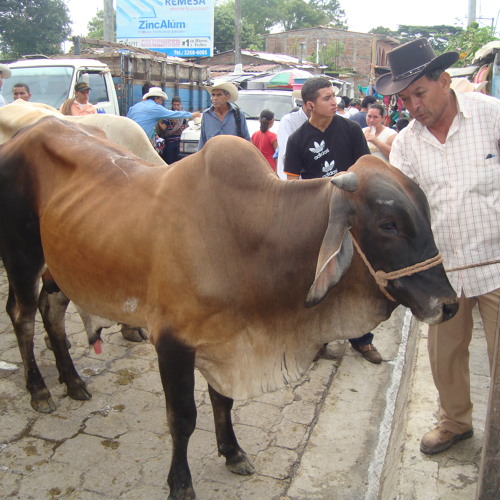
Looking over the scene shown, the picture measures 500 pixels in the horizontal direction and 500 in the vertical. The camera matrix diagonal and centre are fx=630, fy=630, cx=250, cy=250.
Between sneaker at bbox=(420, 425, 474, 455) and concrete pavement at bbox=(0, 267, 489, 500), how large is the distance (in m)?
0.04

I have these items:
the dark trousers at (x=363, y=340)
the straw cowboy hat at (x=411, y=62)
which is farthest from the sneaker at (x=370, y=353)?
the straw cowboy hat at (x=411, y=62)

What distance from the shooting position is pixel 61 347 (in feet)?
12.5

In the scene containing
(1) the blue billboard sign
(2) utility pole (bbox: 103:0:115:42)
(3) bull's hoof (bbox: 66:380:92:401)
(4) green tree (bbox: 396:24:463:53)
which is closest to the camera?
(3) bull's hoof (bbox: 66:380:92:401)

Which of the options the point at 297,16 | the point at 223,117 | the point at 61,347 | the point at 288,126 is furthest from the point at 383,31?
the point at 61,347

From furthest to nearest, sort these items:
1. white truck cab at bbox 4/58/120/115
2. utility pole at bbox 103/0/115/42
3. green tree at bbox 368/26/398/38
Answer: green tree at bbox 368/26/398/38
utility pole at bbox 103/0/115/42
white truck cab at bbox 4/58/120/115

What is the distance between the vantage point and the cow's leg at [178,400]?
8.72 feet

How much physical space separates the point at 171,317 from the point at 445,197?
4.12 ft

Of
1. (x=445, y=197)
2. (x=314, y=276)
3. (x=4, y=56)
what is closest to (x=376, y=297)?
(x=314, y=276)

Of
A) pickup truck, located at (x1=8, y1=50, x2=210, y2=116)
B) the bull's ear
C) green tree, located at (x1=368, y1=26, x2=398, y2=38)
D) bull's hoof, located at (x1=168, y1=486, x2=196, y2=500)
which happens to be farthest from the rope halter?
green tree, located at (x1=368, y1=26, x2=398, y2=38)

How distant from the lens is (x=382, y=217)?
2.33m

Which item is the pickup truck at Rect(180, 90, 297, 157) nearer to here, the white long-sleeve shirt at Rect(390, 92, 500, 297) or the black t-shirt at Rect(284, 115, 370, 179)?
the black t-shirt at Rect(284, 115, 370, 179)

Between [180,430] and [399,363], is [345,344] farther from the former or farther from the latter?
[180,430]

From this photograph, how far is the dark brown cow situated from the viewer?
2350mm

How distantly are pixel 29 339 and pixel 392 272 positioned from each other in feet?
7.76
